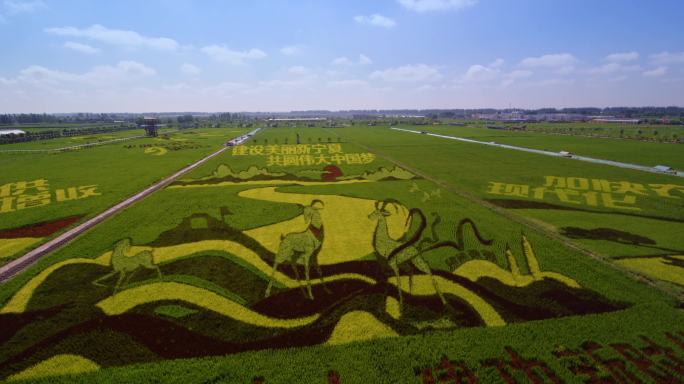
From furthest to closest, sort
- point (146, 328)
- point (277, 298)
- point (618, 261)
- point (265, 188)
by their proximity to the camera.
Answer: point (265, 188) < point (618, 261) < point (277, 298) < point (146, 328)

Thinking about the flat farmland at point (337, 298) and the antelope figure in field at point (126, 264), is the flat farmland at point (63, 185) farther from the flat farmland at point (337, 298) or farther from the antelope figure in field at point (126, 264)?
the antelope figure in field at point (126, 264)

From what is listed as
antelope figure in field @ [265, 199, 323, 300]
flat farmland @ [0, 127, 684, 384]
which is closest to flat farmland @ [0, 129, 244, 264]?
flat farmland @ [0, 127, 684, 384]

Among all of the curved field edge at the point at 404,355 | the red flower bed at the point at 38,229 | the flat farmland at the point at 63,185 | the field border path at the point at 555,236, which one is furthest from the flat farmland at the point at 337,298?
the flat farmland at the point at 63,185

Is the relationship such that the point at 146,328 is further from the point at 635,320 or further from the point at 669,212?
the point at 669,212

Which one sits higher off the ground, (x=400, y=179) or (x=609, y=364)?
(x=400, y=179)

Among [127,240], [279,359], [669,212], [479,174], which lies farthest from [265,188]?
[669,212]

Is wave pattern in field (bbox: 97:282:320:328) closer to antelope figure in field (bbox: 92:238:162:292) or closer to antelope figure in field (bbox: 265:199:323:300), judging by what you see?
antelope figure in field (bbox: 92:238:162:292)
